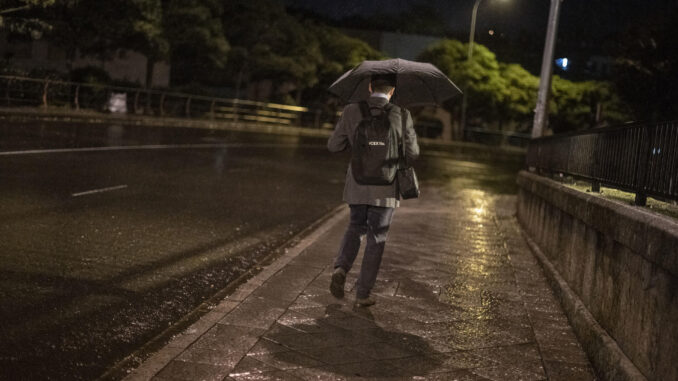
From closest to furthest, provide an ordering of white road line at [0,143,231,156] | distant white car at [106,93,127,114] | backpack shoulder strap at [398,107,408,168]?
backpack shoulder strap at [398,107,408,168]
white road line at [0,143,231,156]
distant white car at [106,93,127,114]

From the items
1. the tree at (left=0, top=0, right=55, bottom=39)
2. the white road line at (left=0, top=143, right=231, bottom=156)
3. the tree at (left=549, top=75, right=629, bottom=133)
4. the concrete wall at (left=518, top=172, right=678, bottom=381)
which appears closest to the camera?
the concrete wall at (left=518, top=172, right=678, bottom=381)

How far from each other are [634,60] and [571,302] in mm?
34844

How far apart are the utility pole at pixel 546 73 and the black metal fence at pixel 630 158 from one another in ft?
13.4

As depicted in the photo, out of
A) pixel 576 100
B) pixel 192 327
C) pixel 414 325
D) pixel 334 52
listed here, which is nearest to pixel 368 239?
pixel 414 325

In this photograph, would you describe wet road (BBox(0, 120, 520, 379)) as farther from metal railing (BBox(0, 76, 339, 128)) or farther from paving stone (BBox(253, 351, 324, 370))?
metal railing (BBox(0, 76, 339, 128))

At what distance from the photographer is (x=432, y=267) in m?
7.84

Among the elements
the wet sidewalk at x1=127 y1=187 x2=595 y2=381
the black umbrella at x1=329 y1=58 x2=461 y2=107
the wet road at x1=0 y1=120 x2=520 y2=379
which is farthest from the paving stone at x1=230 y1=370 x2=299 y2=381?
the black umbrella at x1=329 y1=58 x2=461 y2=107

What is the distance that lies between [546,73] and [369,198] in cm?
775

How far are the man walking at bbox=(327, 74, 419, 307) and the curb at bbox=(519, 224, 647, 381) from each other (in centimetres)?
161

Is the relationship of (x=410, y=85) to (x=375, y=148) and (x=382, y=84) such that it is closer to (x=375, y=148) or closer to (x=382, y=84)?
(x=382, y=84)

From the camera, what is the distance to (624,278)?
4.39m

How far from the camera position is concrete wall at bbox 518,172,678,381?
3.55 m

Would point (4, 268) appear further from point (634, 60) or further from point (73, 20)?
point (634, 60)

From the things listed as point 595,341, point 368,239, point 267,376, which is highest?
point 368,239
